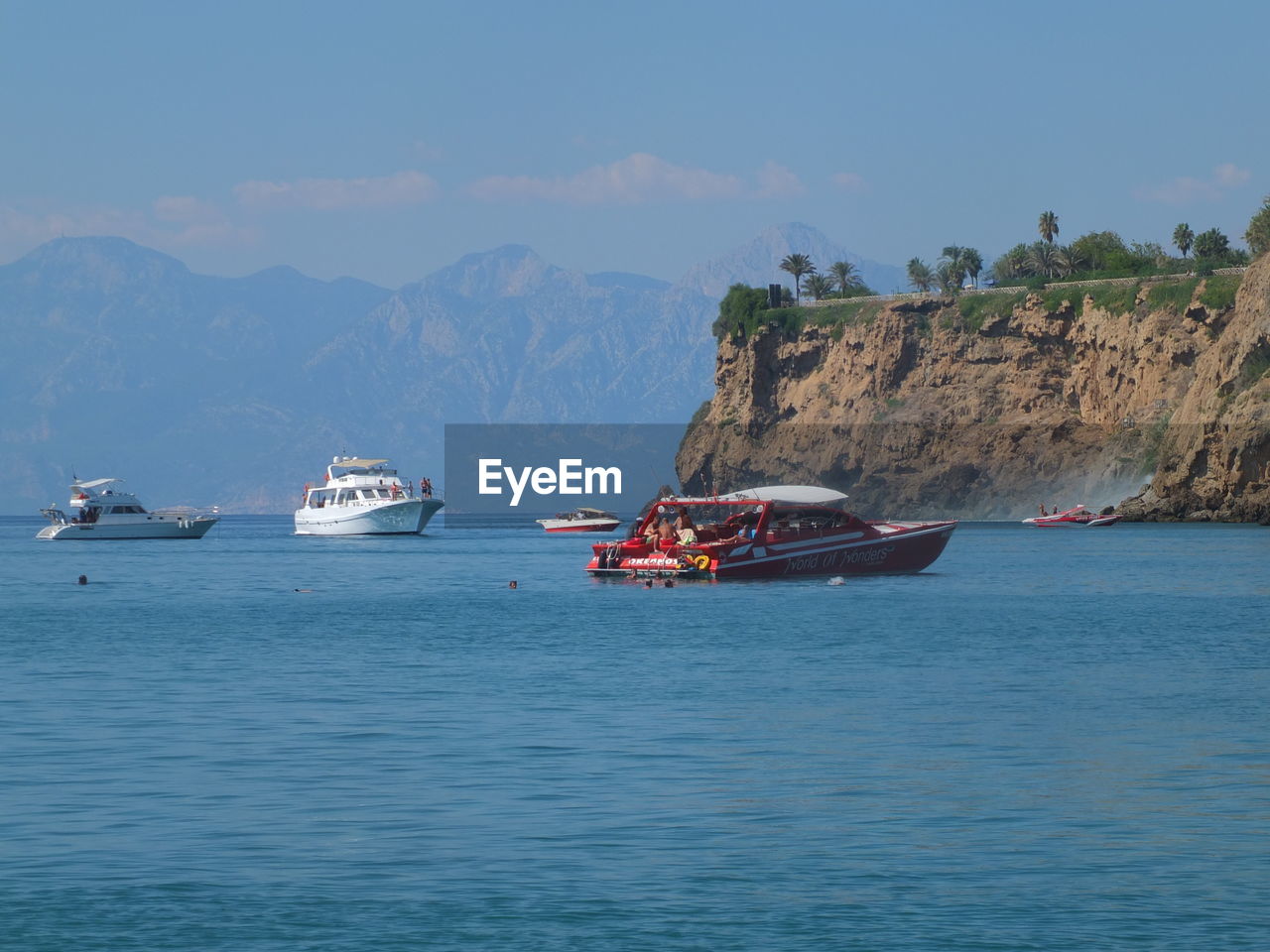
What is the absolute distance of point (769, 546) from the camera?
65.7 m

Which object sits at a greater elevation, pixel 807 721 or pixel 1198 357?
pixel 1198 357

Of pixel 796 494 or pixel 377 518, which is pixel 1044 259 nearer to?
pixel 796 494

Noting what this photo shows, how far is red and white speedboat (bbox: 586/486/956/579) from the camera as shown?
6562cm

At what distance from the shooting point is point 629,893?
643 inches

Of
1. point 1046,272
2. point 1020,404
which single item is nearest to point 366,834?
point 1020,404

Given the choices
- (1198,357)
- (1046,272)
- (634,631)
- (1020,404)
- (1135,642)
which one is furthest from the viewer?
(1046,272)

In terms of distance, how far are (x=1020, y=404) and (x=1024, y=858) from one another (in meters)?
162

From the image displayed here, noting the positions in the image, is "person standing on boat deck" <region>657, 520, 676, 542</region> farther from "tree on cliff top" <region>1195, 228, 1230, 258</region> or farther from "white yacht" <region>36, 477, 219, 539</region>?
"tree on cliff top" <region>1195, 228, 1230, 258</region>

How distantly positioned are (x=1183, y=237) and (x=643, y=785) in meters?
182

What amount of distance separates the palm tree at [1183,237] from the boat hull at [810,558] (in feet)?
425

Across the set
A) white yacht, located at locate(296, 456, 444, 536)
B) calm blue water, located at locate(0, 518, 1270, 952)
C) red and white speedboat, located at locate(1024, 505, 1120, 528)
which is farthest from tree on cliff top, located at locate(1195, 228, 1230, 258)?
calm blue water, located at locate(0, 518, 1270, 952)

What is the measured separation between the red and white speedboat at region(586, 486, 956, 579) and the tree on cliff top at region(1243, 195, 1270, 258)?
10434cm

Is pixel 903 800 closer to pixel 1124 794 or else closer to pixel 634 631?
pixel 1124 794

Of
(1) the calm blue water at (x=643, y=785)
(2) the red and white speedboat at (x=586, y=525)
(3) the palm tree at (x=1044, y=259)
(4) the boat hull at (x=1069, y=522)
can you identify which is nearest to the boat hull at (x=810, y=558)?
(1) the calm blue water at (x=643, y=785)
